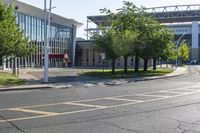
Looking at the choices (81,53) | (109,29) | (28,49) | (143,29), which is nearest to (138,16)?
(143,29)

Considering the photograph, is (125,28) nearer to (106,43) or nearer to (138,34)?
(138,34)

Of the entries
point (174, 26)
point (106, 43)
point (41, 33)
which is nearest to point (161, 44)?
point (106, 43)

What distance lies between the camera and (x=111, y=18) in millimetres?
53656

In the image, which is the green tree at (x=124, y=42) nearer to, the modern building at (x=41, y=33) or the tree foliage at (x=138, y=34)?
the tree foliage at (x=138, y=34)

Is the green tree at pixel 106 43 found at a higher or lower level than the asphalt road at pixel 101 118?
higher

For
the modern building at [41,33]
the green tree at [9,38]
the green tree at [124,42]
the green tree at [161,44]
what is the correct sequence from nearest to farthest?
the green tree at [9,38], the green tree at [124,42], the green tree at [161,44], the modern building at [41,33]

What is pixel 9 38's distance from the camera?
33.2 m

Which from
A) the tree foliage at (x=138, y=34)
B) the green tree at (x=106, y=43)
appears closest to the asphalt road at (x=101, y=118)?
the green tree at (x=106, y=43)

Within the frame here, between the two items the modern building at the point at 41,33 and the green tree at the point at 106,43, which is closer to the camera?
the green tree at the point at 106,43

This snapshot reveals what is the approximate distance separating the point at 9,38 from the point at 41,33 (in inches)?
1339

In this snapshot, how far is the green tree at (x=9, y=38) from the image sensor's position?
3272 cm

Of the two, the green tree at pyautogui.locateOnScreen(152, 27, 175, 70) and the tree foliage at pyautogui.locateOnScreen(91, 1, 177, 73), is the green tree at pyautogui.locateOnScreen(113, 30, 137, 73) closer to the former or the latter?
the tree foliage at pyautogui.locateOnScreen(91, 1, 177, 73)

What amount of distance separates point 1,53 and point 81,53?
2380 inches

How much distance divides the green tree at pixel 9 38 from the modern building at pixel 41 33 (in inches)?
557
